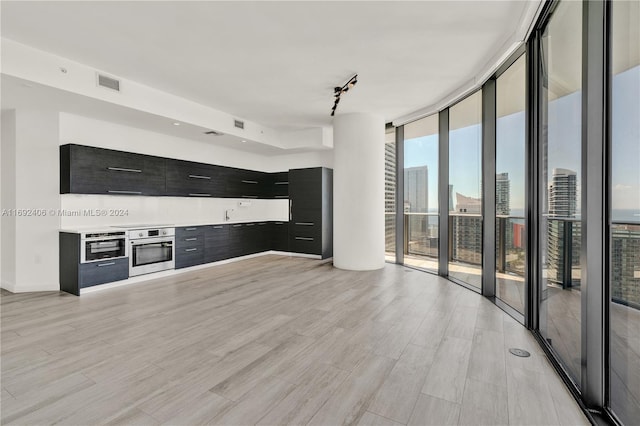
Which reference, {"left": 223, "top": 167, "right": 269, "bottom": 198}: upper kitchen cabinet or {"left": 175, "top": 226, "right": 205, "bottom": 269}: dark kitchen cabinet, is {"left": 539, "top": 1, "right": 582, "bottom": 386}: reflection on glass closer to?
{"left": 175, "top": 226, "right": 205, "bottom": 269}: dark kitchen cabinet

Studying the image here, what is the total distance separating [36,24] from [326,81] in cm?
305

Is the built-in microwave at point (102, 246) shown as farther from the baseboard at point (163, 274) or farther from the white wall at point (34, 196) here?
the white wall at point (34, 196)

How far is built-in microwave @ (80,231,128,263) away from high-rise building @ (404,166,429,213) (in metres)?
4.82

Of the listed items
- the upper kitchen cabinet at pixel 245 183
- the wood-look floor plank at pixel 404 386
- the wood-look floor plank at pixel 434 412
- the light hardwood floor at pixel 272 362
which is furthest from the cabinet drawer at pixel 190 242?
the wood-look floor plank at pixel 434 412

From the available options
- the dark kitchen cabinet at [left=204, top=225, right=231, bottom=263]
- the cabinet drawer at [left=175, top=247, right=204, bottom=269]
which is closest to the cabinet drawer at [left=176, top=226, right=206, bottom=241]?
the dark kitchen cabinet at [left=204, top=225, right=231, bottom=263]

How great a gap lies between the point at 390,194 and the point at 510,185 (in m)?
3.02

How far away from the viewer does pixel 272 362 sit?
7.68 feet

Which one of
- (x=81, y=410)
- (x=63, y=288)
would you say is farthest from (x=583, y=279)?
(x=63, y=288)

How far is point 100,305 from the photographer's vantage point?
376cm

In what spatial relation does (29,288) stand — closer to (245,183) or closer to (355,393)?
(245,183)

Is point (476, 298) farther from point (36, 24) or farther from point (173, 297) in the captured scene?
point (36, 24)

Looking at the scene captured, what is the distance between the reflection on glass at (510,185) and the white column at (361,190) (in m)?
2.22

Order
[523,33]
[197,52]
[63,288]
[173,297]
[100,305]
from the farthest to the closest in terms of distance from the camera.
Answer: [63,288], [173,297], [100,305], [197,52], [523,33]

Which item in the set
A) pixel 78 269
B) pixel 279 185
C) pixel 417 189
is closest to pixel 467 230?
pixel 417 189
